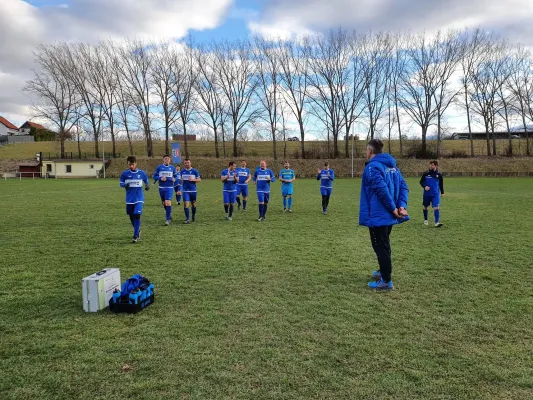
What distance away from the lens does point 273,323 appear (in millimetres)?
4570

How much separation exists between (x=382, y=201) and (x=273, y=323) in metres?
2.29

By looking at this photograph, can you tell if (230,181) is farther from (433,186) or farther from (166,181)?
(433,186)

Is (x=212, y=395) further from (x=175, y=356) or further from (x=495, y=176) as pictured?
(x=495, y=176)

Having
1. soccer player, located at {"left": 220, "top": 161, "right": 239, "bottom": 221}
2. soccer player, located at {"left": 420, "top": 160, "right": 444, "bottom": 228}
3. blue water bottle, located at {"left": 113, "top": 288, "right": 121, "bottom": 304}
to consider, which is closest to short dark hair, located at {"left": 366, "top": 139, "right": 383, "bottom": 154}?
blue water bottle, located at {"left": 113, "top": 288, "right": 121, "bottom": 304}

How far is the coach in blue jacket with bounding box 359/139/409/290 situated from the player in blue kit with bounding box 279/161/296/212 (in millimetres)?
8958

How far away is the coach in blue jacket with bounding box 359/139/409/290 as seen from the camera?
5.50 metres

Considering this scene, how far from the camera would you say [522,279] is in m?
6.19

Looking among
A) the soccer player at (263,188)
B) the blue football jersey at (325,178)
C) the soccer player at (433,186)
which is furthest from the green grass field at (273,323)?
the blue football jersey at (325,178)

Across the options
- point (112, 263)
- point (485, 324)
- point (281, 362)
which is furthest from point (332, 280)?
point (112, 263)

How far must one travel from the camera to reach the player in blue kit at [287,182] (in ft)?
48.5

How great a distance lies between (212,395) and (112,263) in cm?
496

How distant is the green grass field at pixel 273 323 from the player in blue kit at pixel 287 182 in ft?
18.6

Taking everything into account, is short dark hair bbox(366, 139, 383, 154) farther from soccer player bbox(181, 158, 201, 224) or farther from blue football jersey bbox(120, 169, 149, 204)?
soccer player bbox(181, 158, 201, 224)

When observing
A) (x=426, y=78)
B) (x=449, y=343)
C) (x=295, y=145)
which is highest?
(x=426, y=78)
